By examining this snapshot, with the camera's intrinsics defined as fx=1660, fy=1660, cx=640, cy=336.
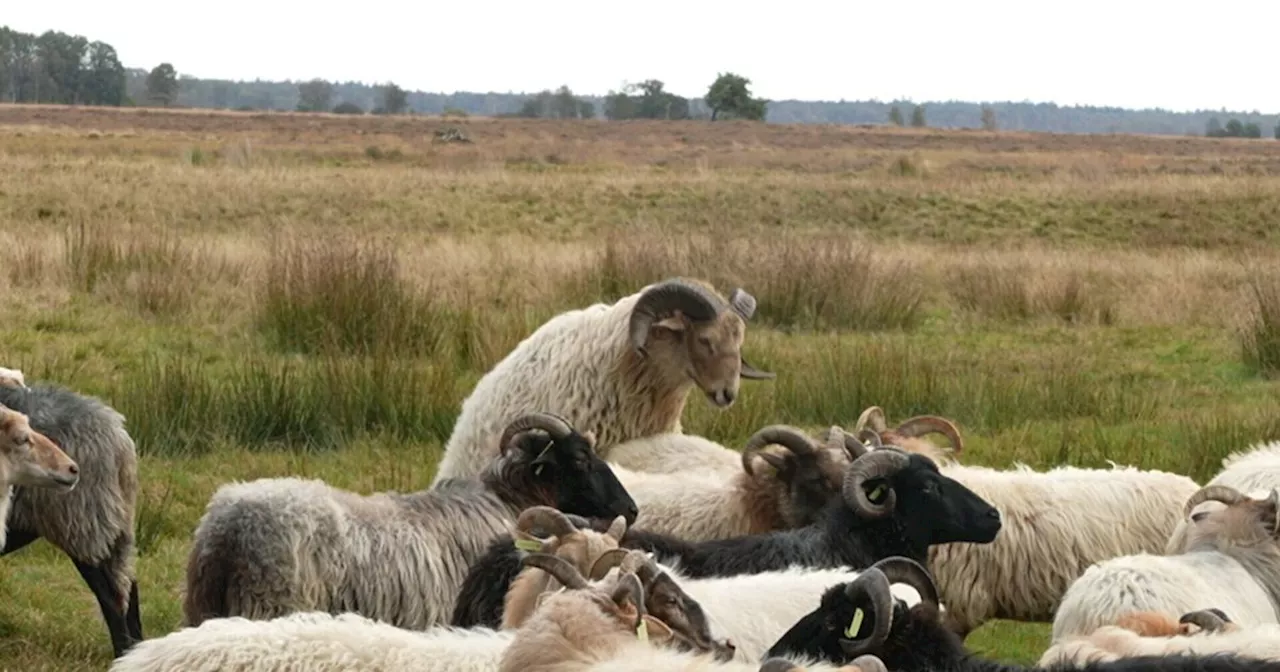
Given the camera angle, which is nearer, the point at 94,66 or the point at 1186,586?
the point at 1186,586

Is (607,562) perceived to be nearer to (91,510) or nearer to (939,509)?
(939,509)

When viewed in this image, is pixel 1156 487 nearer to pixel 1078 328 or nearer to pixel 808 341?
pixel 808 341

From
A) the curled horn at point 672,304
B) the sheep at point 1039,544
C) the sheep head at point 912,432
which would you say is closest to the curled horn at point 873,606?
the sheep at point 1039,544

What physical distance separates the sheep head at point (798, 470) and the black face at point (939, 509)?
0.55 metres

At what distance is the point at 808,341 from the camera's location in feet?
53.2

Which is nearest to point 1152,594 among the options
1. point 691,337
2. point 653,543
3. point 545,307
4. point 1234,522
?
point 1234,522

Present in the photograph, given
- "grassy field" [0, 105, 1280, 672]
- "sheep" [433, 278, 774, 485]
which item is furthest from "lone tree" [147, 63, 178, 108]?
"sheep" [433, 278, 774, 485]

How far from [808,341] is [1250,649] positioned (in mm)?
10906

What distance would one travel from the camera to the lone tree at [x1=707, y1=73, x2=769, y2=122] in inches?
3905

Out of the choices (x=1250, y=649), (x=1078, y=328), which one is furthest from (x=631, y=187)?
(x=1250, y=649)

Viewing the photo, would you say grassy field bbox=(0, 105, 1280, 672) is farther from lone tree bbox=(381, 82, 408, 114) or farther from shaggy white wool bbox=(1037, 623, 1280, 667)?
lone tree bbox=(381, 82, 408, 114)

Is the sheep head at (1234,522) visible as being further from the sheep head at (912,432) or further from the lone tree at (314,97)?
the lone tree at (314,97)

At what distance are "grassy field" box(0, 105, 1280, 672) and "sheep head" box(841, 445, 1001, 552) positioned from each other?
1.08 meters

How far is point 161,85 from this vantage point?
13925cm
